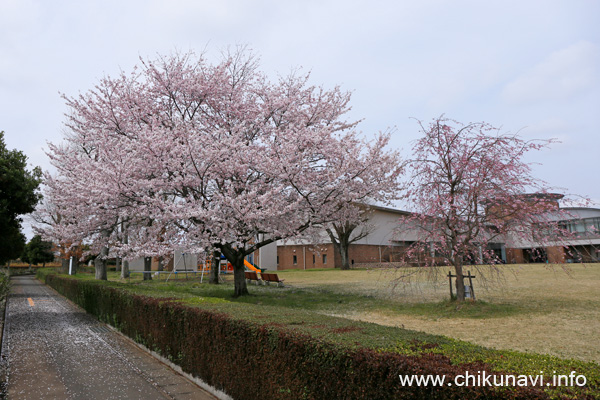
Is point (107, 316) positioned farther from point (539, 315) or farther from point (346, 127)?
point (539, 315)

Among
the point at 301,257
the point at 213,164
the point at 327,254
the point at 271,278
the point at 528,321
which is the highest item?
the point at 213,164

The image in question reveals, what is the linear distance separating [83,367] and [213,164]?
7.91 metres

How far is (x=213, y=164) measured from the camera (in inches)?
554

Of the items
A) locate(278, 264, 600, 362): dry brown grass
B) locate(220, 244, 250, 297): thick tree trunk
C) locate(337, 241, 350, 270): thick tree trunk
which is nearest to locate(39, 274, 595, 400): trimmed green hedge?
locate(278, 264, 600, 362): dry brown grass

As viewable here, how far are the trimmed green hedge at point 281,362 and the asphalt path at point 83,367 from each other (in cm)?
43

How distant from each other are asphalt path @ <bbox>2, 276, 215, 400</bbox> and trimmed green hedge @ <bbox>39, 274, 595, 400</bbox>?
425 mm

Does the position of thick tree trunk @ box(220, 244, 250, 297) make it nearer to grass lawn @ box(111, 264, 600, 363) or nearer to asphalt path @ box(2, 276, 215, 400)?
grass lawn @ box(111, 264, 600, 363)

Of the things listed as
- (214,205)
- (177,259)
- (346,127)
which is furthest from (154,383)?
(177,259)

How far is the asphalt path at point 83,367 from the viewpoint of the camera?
6.12m

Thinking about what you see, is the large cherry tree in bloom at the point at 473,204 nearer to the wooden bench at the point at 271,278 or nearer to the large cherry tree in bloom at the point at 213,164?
the large cherry tree in bloom at the point at 213,164

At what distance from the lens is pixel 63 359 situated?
8234 millimetres

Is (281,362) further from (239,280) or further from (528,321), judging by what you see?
(239,280)

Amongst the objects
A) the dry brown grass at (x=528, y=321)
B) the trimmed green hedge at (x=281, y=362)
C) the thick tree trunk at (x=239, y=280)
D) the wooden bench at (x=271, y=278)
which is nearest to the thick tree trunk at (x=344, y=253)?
the wooden bench at (x=271, y=278)

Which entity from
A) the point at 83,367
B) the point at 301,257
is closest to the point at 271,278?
the point at 83,367
